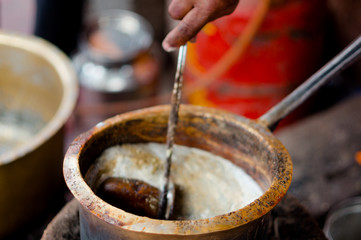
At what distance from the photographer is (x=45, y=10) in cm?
366

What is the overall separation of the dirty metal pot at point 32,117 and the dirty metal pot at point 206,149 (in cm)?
73

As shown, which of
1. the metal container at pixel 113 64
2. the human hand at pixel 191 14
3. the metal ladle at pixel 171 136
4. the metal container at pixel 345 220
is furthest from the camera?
the metal container at pixel 113 64

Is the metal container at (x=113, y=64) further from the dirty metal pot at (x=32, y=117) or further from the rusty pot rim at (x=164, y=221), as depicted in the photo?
the rusty pot rim at (x=164, y=221)

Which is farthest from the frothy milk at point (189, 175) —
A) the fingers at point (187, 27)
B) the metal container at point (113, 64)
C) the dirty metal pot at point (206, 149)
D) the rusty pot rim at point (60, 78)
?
the metal container at point (113, 64)

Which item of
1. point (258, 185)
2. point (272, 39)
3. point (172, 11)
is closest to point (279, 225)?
point (258, 185)

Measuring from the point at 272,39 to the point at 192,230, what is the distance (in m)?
2.38

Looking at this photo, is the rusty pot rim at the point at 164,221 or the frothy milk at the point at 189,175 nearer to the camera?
the rusty pot rim at the point at 164,221

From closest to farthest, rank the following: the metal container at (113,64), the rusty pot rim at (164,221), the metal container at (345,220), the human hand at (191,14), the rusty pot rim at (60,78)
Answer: the rusty pot rim at (164,221) → the human hand at (191,14) → the rusty pot rim at (60,78) → the metal container at (345,220) → the metal container at (113,64)

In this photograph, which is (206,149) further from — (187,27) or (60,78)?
(60,78)

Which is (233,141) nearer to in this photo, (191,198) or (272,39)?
(191,198)

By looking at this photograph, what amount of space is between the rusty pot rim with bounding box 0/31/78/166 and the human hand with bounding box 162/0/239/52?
100 cm

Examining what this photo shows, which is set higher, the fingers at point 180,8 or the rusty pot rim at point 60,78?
the fingers at point 180,8

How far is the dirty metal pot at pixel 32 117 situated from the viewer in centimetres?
199

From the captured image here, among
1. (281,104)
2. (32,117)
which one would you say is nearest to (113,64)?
(32,117)
